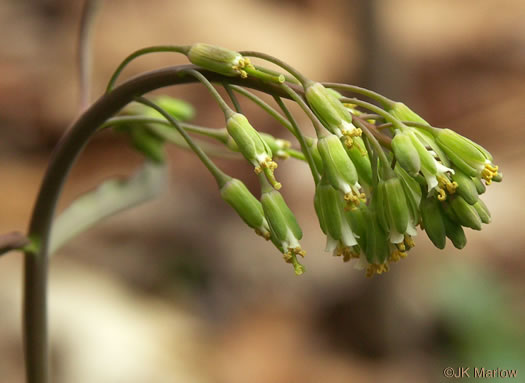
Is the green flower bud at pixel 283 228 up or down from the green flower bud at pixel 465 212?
down

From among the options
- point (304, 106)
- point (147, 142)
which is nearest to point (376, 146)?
point (304, 106)

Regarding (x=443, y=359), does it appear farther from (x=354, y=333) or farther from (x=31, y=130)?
(x=31, y=130)

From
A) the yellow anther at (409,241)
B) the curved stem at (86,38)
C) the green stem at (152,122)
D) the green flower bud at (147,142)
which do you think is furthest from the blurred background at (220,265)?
the yellow anther at (409,241)

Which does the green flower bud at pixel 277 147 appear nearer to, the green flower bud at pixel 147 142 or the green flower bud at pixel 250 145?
the green flower bud at pixel 250 145

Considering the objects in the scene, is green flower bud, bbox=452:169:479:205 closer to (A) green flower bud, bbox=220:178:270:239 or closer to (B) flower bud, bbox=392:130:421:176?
(B) flower bud, bbox=392:130:421:176

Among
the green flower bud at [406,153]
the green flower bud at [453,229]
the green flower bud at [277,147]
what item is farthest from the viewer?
the green flower bud at [277,147]

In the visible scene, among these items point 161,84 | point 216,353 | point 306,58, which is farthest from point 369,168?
point 306,58

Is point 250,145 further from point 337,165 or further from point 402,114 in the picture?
point 402,114
